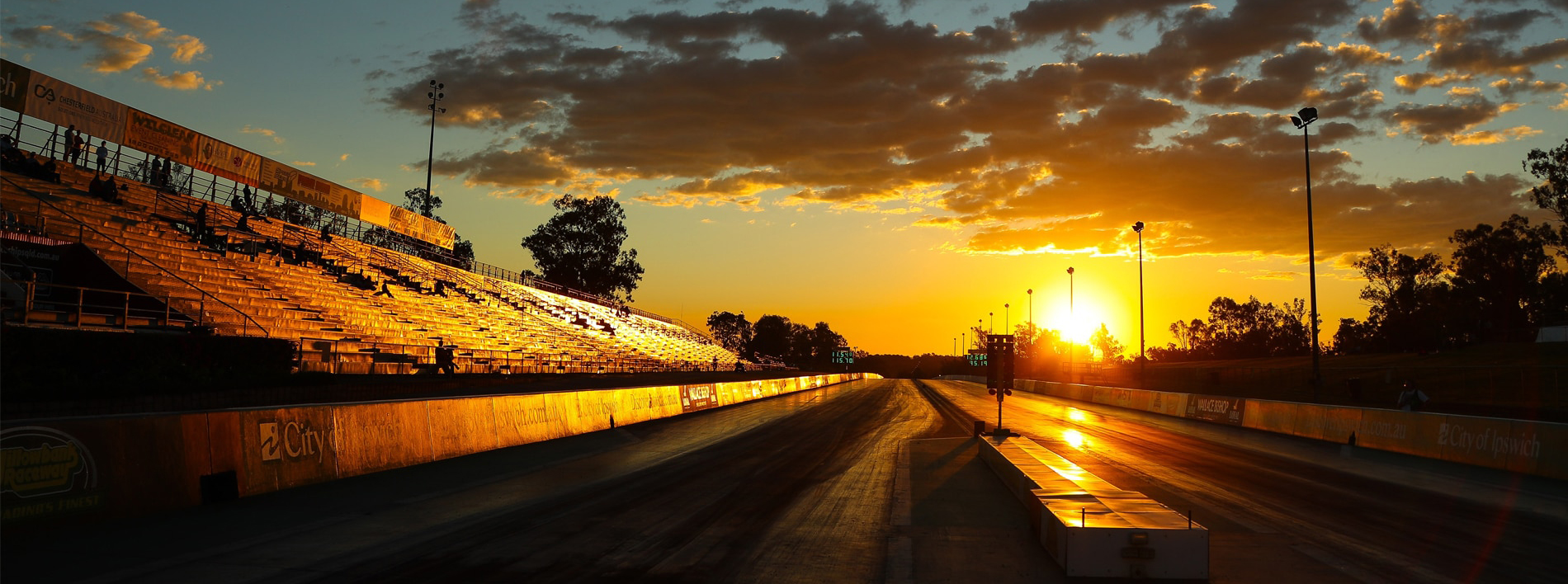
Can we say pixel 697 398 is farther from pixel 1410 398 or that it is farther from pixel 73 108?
pixel 73 108

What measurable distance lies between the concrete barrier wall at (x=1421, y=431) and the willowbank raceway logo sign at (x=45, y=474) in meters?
20.7

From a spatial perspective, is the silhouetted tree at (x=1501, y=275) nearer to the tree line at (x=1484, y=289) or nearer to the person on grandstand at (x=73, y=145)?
the tree line at (x=1484, y=289)

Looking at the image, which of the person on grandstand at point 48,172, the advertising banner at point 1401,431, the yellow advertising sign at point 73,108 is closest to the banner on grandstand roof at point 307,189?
the yellow advertising sign at point 73,108

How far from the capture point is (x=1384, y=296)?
379 feet

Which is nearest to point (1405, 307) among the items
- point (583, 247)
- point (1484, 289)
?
point (1484, 289)

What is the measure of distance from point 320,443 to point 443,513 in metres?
3.13

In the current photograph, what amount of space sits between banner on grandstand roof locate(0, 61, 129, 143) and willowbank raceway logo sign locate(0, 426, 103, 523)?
1071 inches

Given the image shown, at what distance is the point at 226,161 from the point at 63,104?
716 centimetres

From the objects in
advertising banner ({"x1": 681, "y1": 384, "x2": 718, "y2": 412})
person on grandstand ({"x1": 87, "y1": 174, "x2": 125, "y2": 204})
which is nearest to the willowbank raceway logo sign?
advertising banner ({"x1": 681, "y1": 384, "x2": 718, "y2": 412})

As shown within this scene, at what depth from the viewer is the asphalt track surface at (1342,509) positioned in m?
8.05

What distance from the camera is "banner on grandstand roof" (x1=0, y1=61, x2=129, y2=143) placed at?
1118 inches

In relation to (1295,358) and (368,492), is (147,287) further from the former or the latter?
(1295,358)

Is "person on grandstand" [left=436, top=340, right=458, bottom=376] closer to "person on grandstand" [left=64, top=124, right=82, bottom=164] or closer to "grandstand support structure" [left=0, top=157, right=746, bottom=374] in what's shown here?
"grandstand support structure" [left=0, top=157, right=746, bottom=374]

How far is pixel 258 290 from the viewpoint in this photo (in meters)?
27.8
